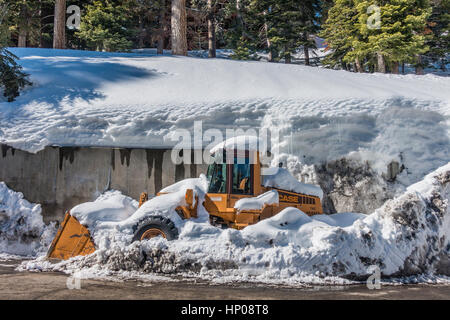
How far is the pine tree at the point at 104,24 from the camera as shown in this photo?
18.0 m

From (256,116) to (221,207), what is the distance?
12.5 feet

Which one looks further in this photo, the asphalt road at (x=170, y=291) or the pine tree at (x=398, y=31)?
the pine tree at (x=398, y=31)

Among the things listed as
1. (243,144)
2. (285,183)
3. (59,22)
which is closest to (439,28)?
(285,183)

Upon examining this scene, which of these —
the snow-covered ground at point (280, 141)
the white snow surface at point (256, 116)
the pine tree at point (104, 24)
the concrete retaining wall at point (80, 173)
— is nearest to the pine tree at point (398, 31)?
the snow-covered ground at point (280, 141)

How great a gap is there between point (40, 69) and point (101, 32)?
823 centimetres

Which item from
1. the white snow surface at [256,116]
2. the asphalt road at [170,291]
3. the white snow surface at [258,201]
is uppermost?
the white snow surface at [256,116]

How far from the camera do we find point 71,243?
5711 millimetres

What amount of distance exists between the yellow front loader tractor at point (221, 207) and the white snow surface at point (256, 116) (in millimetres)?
2758

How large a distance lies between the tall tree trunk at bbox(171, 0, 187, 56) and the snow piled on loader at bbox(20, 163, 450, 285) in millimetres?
11550

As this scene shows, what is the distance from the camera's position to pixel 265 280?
16.7ft

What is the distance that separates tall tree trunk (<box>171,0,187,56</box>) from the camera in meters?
15.5

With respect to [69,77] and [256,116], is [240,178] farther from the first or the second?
[69,77]

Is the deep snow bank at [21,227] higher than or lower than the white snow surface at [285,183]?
lower

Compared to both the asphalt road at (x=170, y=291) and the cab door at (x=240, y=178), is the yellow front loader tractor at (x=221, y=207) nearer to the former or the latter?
the cab door at (x=240, y=178)
